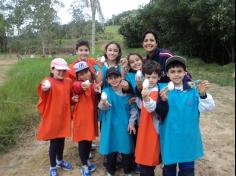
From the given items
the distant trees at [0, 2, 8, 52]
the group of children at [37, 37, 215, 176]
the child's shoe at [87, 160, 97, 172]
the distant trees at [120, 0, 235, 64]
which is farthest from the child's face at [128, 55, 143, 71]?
the distant trees at [0, 2, 8, 52]

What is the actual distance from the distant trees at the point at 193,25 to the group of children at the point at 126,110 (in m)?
7.16

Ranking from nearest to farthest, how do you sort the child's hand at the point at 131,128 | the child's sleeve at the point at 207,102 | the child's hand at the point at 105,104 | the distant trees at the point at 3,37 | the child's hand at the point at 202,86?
1. the child's hand at the point at 202,86
2. the child's sleeve at the point at 207,102
3. the child's hand at the point at 105,104
4. the child's hand at the point at 131,128
5. the distant trees at the point at 3,37

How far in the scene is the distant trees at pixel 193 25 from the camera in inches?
419

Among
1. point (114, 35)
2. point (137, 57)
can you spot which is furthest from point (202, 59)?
point (114, 35)

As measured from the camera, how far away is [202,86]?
231 centimetres

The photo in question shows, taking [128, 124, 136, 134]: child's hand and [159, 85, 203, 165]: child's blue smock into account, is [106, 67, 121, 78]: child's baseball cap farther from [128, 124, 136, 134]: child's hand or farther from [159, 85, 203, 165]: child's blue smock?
[159, 85, 203, 165]: child's blue smock

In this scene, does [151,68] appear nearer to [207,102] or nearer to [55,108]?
[207,102]

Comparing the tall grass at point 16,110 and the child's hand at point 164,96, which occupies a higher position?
the child's hand at point 164,96

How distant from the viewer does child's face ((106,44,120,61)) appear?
3256 millimetres

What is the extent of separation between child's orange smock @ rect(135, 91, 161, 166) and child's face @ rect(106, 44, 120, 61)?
734mm

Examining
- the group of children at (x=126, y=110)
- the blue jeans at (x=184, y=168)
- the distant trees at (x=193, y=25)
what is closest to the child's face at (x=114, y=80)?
the group of children at (x=126, y=110)

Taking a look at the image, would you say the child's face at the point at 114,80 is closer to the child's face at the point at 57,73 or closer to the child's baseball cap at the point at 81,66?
the child's baseball cap at the point at 81,66

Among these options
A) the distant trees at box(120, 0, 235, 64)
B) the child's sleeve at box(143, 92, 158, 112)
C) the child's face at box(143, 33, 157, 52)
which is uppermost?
the distant trees at box(120, 0, 235, 64)

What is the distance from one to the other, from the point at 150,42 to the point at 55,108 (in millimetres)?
1132
